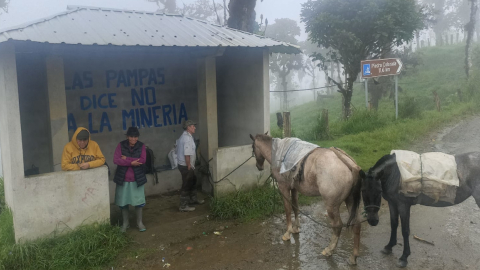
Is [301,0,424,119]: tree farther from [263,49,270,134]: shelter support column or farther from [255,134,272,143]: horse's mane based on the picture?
[255,134,272,143]: horse's mane

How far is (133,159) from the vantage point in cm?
613

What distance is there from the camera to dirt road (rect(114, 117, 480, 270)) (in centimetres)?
519

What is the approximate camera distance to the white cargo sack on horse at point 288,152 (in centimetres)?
555

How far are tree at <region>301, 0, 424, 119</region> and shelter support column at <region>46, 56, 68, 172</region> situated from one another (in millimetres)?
11145

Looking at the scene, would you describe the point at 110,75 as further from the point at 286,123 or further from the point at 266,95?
the point at 286,123

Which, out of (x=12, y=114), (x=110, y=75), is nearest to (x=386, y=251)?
(x=12, y=114)

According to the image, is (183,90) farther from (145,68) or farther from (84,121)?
(84,121)

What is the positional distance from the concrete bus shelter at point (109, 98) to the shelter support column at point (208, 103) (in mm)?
20

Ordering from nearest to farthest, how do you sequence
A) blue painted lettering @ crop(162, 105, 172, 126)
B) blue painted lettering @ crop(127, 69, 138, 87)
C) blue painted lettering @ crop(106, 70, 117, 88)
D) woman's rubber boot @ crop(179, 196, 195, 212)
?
woman's rubber boot @ crop(179, 196, 195, 212) < blue painted lettering @ crop(106, 70, 117, 88) < blue painted lettering @ crop(127, 69, 138, 87) < blue painted lettering @ crop(162, 105, 172, 126)

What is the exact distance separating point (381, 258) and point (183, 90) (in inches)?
218

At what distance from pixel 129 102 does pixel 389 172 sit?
5.49 metres

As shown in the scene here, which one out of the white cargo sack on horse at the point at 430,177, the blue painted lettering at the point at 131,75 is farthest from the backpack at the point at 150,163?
the white cargo sack on horse at the point at 430,177

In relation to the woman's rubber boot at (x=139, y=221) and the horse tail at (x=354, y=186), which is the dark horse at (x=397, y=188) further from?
the woman's rubber boot at (x=139, y=221)

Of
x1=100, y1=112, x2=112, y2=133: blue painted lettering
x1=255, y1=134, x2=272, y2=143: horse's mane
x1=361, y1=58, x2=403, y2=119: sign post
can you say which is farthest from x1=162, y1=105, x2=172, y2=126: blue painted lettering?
x1=361, y1=58, x2=403, y2=119: sign post
